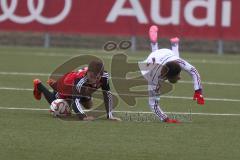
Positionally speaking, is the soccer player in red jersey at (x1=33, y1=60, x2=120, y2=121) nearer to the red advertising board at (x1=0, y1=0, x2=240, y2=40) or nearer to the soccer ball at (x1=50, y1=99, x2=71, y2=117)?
the soccer ball at (x1=50, y1=99, x2=71, y2=117)

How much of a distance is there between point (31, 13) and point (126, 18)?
3205 mm

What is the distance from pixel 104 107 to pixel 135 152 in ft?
13.7

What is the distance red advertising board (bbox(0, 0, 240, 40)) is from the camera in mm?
27219

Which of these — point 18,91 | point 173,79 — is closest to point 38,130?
point 173,79

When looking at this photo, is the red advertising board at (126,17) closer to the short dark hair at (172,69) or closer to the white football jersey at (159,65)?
the white football jersey at (159,65)

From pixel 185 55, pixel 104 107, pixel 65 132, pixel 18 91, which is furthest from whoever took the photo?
pixel 185 55

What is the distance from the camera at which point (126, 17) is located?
27.6 metres

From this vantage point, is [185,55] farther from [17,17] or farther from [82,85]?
[82,85]

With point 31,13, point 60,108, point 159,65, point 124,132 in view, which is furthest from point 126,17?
point 124,132

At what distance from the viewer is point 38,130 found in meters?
12.4

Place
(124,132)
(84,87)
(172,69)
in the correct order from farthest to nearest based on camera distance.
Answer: (84,87)
(172,69)
(124,132)

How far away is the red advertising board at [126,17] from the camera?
2722cm

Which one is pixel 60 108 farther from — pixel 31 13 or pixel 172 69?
pixel 31 13

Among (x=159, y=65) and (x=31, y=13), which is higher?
(x=31, y=13)
